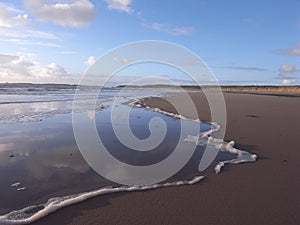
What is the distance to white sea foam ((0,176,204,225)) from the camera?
3.81 m

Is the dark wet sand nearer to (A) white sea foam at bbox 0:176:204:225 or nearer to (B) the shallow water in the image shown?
(A) white sea foam at bbox 0:176:204:225

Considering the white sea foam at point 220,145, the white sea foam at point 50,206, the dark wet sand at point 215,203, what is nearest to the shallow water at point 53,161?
the white sea foam at point 50,206

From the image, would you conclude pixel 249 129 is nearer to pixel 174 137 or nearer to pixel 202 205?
pixel 174 137

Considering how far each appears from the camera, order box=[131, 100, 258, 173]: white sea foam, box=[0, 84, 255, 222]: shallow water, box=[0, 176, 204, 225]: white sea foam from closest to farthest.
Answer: box=[0, 176, 204, 225]: white sea foam < box=[0, 84, 255, 222]: shallow water < box=[131, 100, 258, 173]: white sea foam

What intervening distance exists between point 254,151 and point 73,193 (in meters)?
4.99

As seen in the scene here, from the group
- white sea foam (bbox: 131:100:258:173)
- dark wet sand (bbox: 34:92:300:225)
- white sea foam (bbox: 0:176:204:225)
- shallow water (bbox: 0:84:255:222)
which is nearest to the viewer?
white sea foam (bbox: 0:176:204:225)

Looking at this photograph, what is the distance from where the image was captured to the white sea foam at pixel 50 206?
150 inches

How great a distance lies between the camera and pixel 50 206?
4.11m

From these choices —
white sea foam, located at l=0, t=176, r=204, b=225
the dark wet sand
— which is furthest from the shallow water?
the dark wet sand

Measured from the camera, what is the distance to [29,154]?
22.6 ft

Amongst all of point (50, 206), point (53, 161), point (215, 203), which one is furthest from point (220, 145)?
point (50, 206)

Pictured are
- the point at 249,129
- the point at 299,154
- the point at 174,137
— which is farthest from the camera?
the point at 249,129

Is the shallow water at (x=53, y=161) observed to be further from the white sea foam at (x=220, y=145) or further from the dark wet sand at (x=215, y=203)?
the dark wet sand at (x=215, y=203)

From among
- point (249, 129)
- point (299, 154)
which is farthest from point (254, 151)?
point (249, 129)
